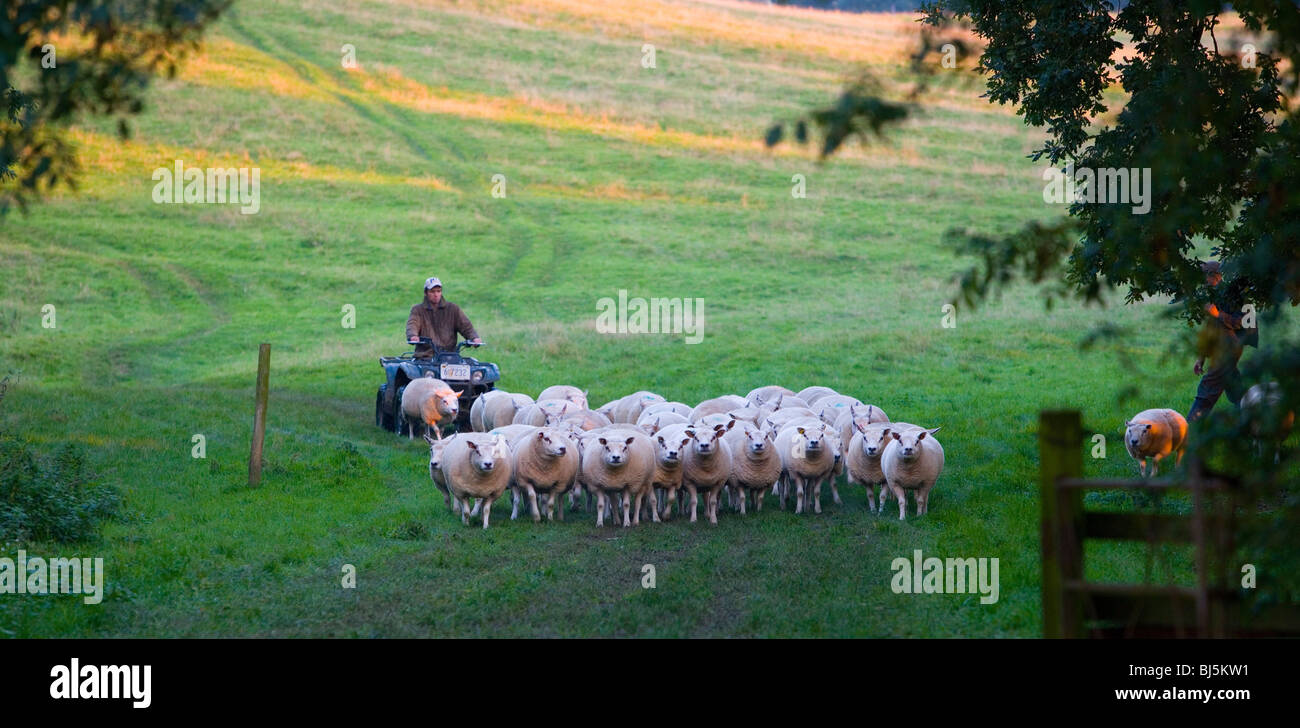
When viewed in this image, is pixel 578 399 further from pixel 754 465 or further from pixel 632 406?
pixel 754 465

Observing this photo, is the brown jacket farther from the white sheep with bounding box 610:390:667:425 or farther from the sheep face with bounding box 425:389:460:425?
the white sheep with bounding box 610:390:667:425

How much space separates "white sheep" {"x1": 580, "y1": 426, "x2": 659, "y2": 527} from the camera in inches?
530

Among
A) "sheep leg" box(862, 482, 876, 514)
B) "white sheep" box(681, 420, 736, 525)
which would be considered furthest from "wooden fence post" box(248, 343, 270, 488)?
"sheep leg" box(862, 482, 876, 514)

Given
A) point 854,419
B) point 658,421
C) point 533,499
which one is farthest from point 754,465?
point 533,499

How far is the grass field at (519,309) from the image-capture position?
33.9 ft

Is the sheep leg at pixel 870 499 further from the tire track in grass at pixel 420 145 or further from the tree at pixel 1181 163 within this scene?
the tire track in grass at pixel 420 145

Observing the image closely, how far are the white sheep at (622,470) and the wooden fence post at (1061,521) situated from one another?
7584 mm

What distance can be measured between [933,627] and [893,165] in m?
44.8

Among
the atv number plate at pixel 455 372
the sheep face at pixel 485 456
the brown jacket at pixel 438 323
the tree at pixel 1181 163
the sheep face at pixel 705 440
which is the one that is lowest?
the sheep face at pixel 485 456

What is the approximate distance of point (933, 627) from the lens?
352 inches

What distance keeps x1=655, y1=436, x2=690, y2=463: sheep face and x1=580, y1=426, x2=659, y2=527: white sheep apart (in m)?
0.12

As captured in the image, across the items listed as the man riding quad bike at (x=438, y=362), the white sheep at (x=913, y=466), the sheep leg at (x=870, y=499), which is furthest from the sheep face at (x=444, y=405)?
the white sheep at (x=913, y=466)
